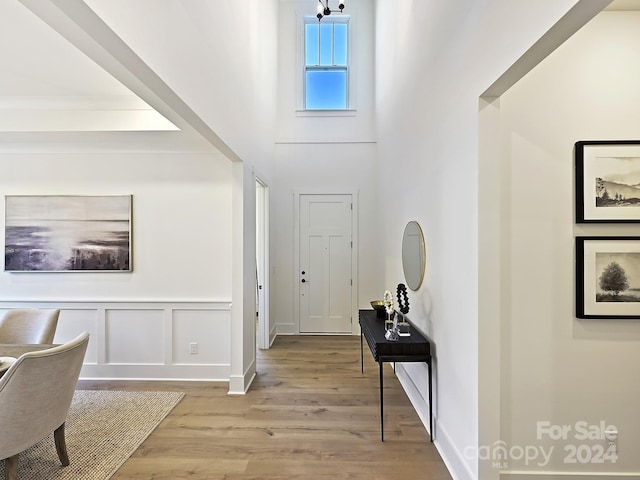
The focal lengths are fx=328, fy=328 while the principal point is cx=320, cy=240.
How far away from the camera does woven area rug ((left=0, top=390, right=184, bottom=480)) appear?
2.04m

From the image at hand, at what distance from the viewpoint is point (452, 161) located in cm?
203

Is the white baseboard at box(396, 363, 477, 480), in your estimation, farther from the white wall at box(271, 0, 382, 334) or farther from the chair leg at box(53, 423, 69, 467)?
the chair leg at box(53, 423, 69, 467)

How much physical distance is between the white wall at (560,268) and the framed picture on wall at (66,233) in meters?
3.47

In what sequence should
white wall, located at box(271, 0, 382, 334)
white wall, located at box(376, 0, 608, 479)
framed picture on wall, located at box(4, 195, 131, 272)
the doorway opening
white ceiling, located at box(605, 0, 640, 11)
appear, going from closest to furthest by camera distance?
white wall, located at box(376, 0, 608, 479) → white ceiling, located at box(605, 0, 640, 11) → framed picture on wall, located at box(4, 195, 131, 272) → the doorway opening → white wall, located at box(271, 0, 382, 334)

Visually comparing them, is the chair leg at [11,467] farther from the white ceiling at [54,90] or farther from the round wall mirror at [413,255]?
the round wall mirror at [413,255]

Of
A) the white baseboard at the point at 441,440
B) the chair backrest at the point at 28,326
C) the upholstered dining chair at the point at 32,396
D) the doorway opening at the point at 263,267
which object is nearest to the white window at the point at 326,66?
the doorway opening at the point at 263,267

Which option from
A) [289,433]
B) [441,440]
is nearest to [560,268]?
[441,440]

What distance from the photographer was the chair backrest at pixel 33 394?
1.63 meters

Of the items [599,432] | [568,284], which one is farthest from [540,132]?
[599,432]

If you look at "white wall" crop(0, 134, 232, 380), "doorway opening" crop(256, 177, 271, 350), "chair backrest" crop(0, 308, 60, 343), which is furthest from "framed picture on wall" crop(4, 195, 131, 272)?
"doorway opening" crop(256, 177, 271, 350)

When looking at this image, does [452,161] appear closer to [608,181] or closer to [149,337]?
[608,181]

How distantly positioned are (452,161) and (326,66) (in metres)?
3.97

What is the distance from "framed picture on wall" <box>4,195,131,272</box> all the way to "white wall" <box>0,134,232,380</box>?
0.08m

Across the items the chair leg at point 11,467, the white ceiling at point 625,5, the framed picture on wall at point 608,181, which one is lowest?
the chair leg at point 11,467
